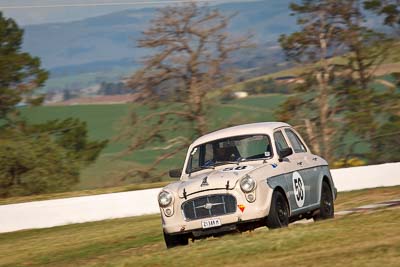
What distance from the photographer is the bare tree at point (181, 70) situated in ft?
150

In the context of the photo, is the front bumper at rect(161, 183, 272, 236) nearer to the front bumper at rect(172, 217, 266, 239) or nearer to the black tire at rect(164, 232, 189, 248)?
the front bumper at rect(172, 217, 266, 239)

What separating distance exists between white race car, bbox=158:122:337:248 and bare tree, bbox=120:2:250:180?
30307 millimetres

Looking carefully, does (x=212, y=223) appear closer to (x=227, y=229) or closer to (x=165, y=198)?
(x=227, y=229)

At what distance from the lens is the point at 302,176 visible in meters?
14.7

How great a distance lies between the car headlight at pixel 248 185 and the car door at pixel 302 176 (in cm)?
116

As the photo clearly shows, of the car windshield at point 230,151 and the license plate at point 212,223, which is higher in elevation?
the car windshield at point 230,151

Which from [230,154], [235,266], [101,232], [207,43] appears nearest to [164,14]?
[207,43]

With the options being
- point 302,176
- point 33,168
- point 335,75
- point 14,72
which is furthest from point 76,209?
point 14,72

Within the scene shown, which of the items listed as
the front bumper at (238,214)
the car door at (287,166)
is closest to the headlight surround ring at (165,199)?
the front bumper at (238,214)

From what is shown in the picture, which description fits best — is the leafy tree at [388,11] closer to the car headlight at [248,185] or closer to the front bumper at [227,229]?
the front bumper at [227,229]

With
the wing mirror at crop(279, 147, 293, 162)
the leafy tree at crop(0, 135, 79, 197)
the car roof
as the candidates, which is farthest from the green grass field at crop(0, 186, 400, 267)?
the leafy tree at crop(0, 135, 79, 197)

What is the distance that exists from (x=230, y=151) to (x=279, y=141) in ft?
2.83

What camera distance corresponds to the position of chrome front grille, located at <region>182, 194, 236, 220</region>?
13328 mm

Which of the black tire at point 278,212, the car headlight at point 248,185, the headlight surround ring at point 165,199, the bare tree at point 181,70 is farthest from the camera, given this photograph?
the bare tree at point 181,70
